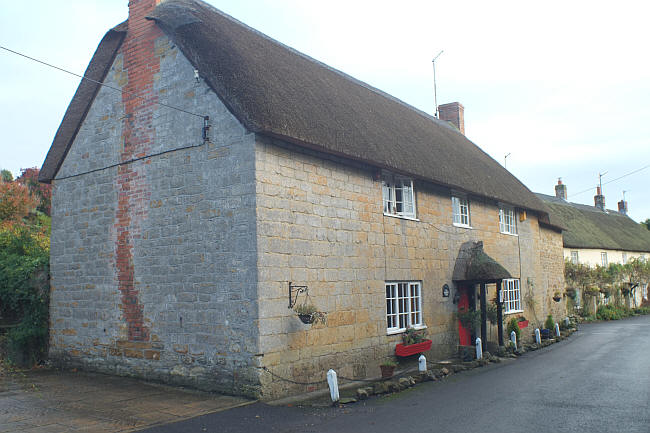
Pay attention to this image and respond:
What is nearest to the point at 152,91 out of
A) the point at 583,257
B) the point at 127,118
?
the point at 127,118

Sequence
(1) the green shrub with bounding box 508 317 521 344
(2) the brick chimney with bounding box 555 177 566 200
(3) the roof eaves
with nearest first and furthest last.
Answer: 1. (3) the roof eaves
2. (1) the green shrub with bounding box 508 317 521 344
3. (2) the brick chimney with bounding box 555 177 566 200

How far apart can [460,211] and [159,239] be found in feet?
30.8

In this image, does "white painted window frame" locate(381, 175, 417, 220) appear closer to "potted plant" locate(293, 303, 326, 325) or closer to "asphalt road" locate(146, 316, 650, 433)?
"potted plant" locate(293, 303, 326, 325)

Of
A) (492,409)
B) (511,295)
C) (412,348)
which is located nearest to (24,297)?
(412,348)

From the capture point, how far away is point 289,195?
10266 mm

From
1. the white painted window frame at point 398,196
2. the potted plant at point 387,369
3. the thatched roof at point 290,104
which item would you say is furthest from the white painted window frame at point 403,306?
the thatched roof at point 290,104

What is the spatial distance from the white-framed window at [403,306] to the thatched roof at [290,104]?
281 cm

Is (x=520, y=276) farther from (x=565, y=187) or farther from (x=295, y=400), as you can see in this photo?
(x=565, y=187)

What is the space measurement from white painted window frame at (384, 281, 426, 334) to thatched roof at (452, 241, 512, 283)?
2080 mm

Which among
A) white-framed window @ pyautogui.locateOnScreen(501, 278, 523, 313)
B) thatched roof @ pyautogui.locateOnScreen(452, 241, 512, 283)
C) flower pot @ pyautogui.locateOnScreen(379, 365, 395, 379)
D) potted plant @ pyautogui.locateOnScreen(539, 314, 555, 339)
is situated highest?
thatched roof @ pyautogui.locateOnScreen(452, 241, 512, 283)

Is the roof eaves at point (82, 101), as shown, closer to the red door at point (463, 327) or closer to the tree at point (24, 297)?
the tree at point (24, 297)

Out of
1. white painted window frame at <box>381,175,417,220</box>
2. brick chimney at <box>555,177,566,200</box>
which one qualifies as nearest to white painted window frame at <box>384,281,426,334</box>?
white painted window frame at <box>381,175,417,220</box>

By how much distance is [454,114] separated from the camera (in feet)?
84.4

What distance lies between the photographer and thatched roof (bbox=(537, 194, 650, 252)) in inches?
1338
